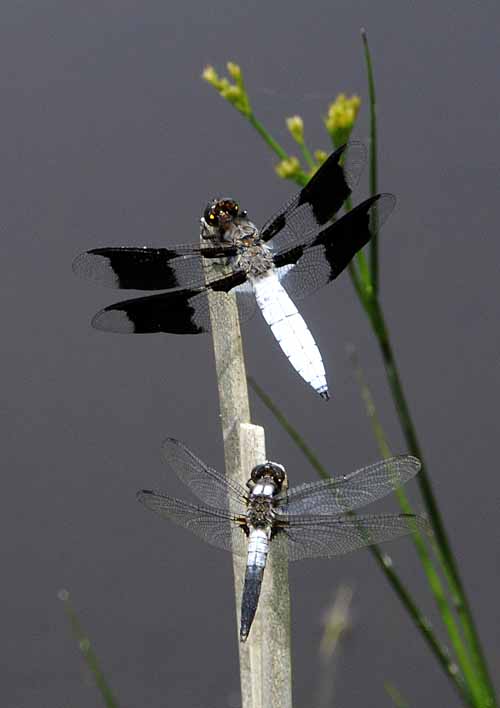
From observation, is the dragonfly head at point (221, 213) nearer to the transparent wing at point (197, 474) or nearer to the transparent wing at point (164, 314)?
the transparent wing at point (164, 314)

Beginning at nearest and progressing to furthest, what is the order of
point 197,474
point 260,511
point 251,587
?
point 251,587
point 260,511
point 197,474

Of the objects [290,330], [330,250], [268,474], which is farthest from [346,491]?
[330,250]

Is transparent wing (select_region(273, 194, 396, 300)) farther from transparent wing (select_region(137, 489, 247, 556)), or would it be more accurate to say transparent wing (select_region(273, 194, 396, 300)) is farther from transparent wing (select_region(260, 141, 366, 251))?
transparent wing (select_region(137, 489, 247, 556))

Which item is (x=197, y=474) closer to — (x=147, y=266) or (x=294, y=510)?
(x=294, y=510)

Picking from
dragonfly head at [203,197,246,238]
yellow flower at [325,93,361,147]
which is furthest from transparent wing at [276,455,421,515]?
yellow flower at [325,93,361,147]

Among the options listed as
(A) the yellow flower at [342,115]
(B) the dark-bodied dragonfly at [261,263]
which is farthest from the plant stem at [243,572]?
(A) the yellow flower at [342,115]

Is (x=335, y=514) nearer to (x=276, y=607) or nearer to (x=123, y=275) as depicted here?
(x=276, y=607)
